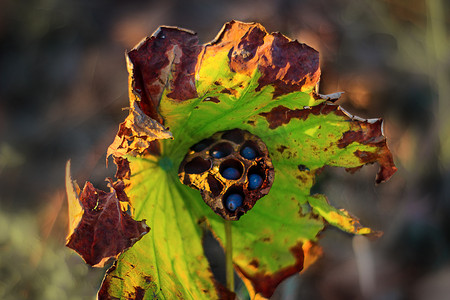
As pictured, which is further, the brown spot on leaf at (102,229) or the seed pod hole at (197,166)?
the seed pod hole at (197,166)

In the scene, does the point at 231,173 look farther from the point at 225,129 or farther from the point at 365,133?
the point at 365,133

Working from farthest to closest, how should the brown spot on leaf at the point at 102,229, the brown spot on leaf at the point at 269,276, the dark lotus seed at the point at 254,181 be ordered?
1. the brown spot on leaf at the point at 269,276
2. the dark lotus seed at the point at 254,181
3. the brown spot on leaf at the point at 102,229

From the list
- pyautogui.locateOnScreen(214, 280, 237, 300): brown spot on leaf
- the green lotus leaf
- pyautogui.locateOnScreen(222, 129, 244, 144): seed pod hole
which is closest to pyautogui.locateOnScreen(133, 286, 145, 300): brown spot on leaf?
the green lotus leaf

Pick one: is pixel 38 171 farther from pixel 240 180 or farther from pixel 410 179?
pixel 410 179

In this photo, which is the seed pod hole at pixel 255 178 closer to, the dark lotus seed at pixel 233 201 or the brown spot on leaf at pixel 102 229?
the dark lotus seed at pixel 233 201

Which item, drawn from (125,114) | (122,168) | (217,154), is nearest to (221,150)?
(217,154)

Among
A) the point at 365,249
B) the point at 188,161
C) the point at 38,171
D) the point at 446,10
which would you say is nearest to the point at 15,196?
the point at 38,171

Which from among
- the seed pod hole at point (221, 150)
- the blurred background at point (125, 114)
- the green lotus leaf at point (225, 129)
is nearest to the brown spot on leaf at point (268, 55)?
the green lotus leaf at point (225, 129)
